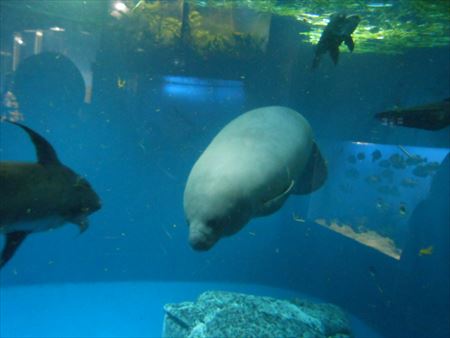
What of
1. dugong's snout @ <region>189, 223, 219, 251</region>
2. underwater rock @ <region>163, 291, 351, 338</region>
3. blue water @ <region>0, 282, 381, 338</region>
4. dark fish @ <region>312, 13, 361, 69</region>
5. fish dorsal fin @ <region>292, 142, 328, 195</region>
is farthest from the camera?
blue water @ <region>0, 282, 381, 338</region>

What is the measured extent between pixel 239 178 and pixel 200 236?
0.75m

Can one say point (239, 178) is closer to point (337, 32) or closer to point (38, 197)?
point (38, 197)

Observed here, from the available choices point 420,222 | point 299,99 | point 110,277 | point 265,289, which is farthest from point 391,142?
point 110,277

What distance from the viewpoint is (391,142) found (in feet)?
35.5

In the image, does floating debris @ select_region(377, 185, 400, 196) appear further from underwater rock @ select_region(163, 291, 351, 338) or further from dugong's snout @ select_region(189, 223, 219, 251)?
dugong's snout @ select_region(189, 223, 219, 251)

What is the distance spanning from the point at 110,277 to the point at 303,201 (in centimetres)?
663

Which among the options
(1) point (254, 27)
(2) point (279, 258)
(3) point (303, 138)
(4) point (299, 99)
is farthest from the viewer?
(2) point (279, 258)

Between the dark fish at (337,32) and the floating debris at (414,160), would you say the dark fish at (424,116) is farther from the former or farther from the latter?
the floating debris at (414,160)

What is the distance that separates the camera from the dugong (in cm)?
387

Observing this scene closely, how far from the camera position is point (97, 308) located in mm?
9648

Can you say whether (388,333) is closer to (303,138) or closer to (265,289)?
(265,289)

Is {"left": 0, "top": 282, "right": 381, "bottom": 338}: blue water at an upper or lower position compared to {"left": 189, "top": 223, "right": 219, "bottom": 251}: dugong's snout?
lower

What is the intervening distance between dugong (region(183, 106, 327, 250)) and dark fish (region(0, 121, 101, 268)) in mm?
1395

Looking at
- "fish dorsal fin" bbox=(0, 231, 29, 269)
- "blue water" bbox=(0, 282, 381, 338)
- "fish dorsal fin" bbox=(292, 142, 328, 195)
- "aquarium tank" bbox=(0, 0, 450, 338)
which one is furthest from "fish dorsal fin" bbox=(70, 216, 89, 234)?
"blue water" bbox=(0, 282, 381, 338)
